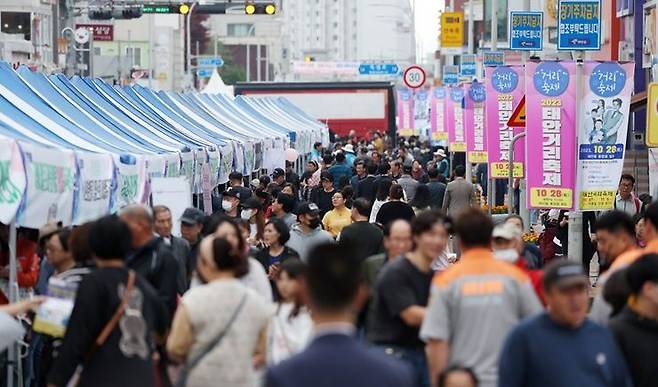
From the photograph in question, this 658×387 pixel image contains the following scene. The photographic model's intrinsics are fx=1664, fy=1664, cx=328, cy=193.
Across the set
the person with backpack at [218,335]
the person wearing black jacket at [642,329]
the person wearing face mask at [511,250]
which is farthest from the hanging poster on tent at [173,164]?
the person wearing black jacket at [642,329]

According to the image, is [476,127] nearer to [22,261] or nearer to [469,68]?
[22,261]

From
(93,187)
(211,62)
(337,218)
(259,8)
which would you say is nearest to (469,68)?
(259,8)

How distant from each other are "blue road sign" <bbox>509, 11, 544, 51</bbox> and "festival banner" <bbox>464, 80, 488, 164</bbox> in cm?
105

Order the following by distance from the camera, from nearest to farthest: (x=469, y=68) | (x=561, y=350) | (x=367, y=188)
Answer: (x=561, y=350)
(x=367, y=188)
(x=469, y=68)

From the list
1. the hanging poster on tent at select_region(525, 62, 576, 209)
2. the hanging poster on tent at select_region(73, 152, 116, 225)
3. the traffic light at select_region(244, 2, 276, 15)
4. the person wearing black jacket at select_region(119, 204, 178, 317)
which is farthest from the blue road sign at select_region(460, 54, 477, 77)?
the person wearing black jacket at select_region(119, 204, 178, 317)

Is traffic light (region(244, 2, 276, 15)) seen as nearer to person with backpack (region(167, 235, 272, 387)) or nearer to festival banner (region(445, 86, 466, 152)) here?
festival banner (region(445, 86, 466, 152))

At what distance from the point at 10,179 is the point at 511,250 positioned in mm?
3799

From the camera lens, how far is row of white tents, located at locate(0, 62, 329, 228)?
37.9 ft

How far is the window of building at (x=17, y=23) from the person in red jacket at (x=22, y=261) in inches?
2239

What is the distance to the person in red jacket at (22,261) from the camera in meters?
12.0

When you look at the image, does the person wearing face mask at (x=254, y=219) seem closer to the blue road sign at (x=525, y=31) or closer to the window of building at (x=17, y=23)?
the blue road sign at (x=525, y=31)

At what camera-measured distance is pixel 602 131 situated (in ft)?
53.3

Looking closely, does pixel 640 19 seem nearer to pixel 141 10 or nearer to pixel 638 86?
pixel 638 86

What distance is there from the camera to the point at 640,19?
32906 mm
